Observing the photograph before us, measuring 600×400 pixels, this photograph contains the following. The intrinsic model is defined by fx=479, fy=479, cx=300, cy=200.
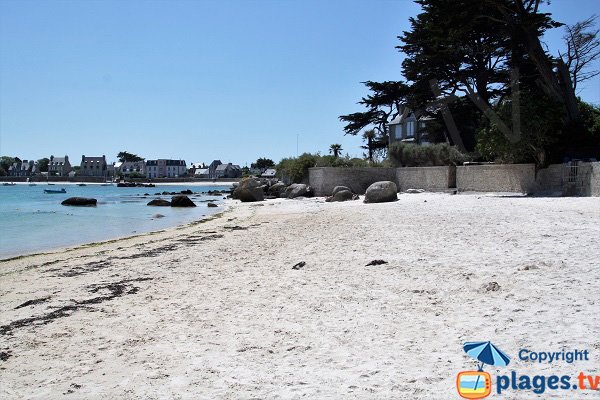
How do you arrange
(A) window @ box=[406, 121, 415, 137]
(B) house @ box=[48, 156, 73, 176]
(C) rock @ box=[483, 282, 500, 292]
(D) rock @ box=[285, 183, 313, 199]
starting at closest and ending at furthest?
(C) rock @ box=[483, 282, 500, 292]
(D) rock @ box=[285, 183, 313, 199]
(A) window @ box=[406, 121, 415, 137]
(B) house @ box=[48, 156, 73, 176]

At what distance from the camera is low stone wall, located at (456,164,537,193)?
23.1m

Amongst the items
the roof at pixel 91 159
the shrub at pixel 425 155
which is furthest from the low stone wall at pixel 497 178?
the roof at pixel 91 159

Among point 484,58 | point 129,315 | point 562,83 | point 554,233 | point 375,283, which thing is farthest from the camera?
point 484,58

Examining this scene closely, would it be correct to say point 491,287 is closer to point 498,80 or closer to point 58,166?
point 498,80

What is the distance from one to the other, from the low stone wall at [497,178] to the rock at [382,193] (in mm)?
5229

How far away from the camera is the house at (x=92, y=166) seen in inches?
6481

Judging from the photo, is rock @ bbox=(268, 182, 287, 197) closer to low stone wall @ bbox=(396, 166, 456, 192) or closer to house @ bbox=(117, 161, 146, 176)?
low stone wall @ bbox=(396, 166, 456, 192)

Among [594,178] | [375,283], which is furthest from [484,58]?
[375,283]

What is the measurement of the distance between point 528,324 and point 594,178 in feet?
57.1

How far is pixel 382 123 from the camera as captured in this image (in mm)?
55094

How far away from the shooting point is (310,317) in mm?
6047

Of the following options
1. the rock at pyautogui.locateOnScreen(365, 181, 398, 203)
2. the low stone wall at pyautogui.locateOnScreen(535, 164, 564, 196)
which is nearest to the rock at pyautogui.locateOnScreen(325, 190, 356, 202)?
the rock at pyautogui.locateOnScreen(365, 181, 398, 203)

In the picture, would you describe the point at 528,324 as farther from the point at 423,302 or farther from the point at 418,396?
the point at 418,396

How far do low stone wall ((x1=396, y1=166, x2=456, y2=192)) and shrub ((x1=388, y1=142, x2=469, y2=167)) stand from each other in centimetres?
257
